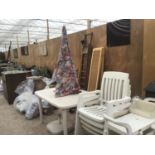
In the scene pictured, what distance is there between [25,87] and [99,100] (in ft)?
8.00

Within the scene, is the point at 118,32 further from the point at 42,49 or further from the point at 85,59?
the point at 42,49

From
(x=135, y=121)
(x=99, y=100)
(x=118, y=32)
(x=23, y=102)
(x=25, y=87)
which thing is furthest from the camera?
(x=25, y=87)

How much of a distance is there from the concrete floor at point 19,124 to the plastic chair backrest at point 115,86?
114cm

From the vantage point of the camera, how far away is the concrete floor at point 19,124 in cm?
265

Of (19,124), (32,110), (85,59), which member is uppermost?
(85,59)

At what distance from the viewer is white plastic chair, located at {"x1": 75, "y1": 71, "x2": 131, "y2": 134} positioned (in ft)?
5.77

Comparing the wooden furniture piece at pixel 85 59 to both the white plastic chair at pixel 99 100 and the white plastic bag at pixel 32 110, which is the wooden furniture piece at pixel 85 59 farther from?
the white plastic chair at pixel 99 100

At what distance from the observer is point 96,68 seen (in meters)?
3.08

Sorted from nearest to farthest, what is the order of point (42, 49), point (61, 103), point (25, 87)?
point (61, 103), point (25, 87), point (42, 49)

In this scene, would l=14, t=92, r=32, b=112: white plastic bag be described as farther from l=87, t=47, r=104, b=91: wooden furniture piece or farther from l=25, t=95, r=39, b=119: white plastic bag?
l=87, t=47, r=104, b=91: wooden furniture piece

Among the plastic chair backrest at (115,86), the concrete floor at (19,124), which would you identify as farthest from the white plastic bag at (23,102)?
the plastic chair backrest at (115,86)

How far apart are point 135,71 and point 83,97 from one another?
1.00 meters

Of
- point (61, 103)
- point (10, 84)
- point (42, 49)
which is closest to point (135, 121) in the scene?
point (61, 103)
